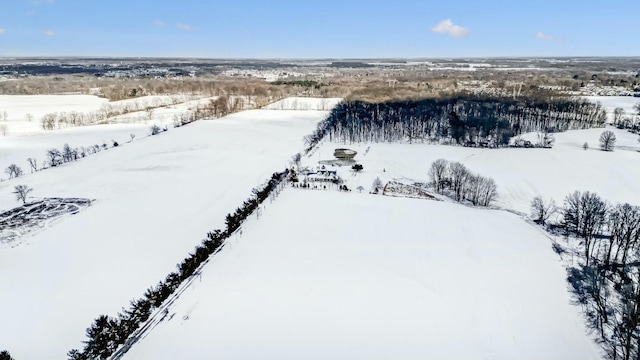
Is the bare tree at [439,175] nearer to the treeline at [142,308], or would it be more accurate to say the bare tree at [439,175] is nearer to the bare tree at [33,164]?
the treeline at [142,308]

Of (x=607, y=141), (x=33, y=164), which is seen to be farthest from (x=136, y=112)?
(x=607, y=141)

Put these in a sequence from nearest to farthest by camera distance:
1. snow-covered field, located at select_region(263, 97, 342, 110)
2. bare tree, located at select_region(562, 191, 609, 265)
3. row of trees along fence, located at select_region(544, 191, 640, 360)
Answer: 1. row of trees along fence, located at select_region(544, 191, 640, 360)
2. bare tree, located at select_region(562, 191, 609, 265)
3. snow-covered field, located at select_region(263, 97, 342, 110)

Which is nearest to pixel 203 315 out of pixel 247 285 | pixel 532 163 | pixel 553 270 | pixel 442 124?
pixel 247 285

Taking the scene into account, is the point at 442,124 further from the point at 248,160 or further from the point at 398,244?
the point at 398,244

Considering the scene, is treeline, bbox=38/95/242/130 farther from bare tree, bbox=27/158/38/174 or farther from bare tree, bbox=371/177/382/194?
bare tree, bbox=371/177/382/194

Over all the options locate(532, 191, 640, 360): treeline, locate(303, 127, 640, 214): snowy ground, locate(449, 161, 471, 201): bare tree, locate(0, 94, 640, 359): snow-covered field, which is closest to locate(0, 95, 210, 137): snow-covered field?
locate(0, 94, 640, 359): snow-covered field
